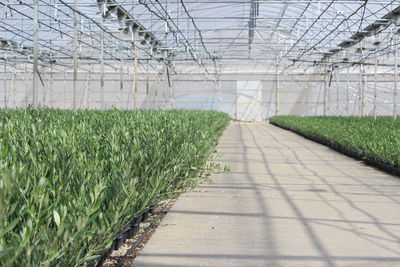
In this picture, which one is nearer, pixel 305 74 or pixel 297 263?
pixel 297 263

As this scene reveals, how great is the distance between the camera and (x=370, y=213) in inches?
254

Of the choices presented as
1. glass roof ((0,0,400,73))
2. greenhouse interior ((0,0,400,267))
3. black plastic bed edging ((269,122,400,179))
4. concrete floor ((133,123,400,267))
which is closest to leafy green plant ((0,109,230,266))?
greenhouse interior ((0,0,400,267))

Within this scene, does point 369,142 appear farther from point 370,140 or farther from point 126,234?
point 126,234

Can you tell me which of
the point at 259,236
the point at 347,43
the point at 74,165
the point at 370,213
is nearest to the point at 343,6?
the point at 347,43

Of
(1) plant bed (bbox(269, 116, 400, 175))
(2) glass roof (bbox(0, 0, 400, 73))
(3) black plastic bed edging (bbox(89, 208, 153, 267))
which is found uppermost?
A: (2) glass roof (bbox(0, 0, 400, 73))

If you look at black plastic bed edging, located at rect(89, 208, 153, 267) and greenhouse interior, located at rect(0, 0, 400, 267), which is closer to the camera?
greenhouse interior, located at rect(0, 0, 400, 267)

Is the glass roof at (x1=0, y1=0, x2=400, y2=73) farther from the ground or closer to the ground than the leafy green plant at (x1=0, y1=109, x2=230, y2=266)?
farther from the ground

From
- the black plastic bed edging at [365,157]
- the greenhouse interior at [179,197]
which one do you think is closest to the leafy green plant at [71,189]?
the greenhouse interior at [179,197]

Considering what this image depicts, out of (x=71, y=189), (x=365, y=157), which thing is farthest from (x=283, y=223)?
(x=365, y=157)

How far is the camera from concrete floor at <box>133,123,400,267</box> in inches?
179

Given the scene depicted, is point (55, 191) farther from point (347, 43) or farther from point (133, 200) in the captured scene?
point (347, 43)

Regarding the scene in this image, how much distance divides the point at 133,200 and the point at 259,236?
163cm

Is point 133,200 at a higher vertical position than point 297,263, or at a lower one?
higher

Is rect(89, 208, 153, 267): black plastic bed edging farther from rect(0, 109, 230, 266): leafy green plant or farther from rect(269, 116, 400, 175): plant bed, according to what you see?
rect(269, 116, 400, 175): plant bed
